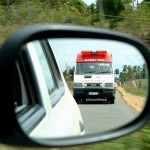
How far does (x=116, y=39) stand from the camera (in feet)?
6.57

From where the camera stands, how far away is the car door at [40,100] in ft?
6.44

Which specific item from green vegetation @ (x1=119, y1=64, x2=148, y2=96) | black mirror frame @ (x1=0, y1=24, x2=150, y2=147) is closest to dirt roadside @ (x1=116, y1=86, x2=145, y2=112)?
green vegetation @ (x1=119, y1=64, x2=148, y2=96)

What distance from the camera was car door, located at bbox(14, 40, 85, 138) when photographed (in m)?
1.96

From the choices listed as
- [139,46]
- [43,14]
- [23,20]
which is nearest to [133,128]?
[139,46]

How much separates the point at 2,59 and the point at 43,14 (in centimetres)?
1117

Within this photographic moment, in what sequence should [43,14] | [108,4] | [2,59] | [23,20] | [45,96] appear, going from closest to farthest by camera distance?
[2,59] → [45,96] → [23,20] → [43,14] → [108,4]

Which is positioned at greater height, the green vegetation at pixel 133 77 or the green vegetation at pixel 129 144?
the green vegetation at pixel 133 77

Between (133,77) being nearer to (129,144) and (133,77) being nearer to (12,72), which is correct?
(129,144)

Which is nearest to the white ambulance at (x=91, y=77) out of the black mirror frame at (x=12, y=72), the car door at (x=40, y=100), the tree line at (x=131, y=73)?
the tree line at (x=131, y=73)

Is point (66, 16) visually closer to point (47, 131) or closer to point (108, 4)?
point (108, 4)

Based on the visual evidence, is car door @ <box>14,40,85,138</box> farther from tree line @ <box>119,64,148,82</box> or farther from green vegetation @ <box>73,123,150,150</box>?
green vegetation @ <box>73,123,150,150</box>

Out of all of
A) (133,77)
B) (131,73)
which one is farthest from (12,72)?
(133,77)

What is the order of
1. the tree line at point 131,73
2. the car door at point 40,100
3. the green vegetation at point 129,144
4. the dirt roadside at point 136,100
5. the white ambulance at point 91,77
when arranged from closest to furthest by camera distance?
the car door at point 40,100
the dirt roadside at point 136,100
the tree line at point 131,73
the white ambulance at point 91,77
the green vegetation at point 129,144

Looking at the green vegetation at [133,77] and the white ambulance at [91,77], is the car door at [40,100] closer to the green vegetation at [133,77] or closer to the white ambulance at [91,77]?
the white ambulance at [91,77]
